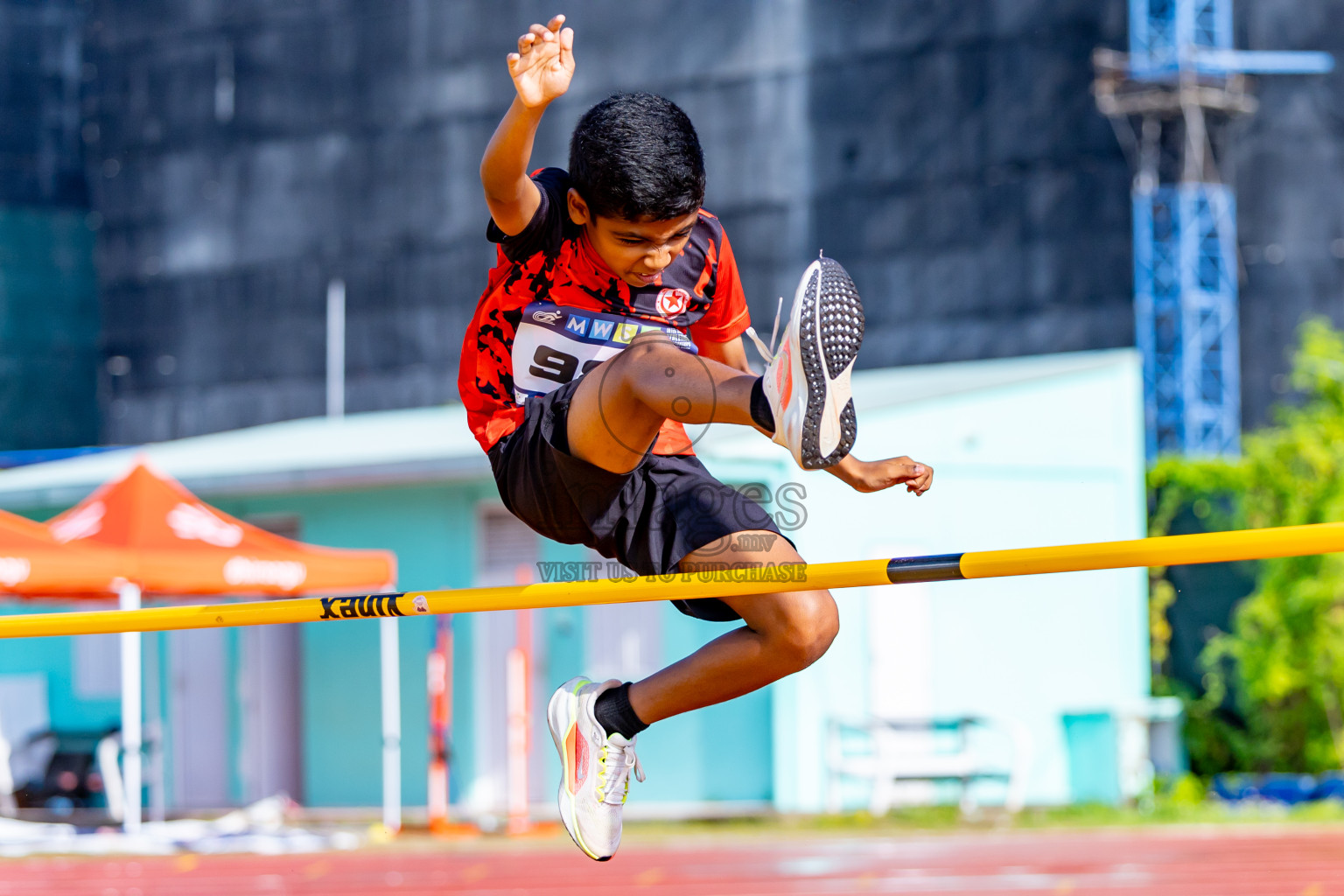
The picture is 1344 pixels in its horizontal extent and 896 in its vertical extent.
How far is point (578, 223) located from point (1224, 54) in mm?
17282

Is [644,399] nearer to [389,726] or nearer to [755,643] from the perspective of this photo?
[755,643]

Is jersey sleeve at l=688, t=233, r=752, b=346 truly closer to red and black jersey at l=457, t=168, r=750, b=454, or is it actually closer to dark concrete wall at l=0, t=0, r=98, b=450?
red and black jersey at l=457, t=168, r=750, b=454

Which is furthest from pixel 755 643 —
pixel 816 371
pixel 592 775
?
pixel 816 371

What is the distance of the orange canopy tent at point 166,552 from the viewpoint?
34.4ft

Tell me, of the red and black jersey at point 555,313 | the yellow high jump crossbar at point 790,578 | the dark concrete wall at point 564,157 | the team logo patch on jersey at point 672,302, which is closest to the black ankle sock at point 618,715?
the yellow high jump crossbar at point 790,578

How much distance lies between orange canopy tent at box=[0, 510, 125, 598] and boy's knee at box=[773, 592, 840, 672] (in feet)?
23.4

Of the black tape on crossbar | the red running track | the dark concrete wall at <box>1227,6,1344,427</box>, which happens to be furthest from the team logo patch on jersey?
the dark concrete wall at <box>1227,6,1344,427</box>

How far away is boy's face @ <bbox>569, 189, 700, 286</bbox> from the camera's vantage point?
3721 millimetres

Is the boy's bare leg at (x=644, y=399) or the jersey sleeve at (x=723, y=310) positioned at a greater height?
the jersey sleeve at (x=723, y=310)

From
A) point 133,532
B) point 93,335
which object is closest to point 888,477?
point 133,532

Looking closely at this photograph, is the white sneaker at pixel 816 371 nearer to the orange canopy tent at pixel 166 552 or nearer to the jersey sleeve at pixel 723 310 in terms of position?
the jersey sleeve at pixel 723 310

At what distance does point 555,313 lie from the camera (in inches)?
155

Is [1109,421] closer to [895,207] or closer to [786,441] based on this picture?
[895,207]

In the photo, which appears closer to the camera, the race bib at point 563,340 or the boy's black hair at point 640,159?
the boy's black hair at point 640,159
